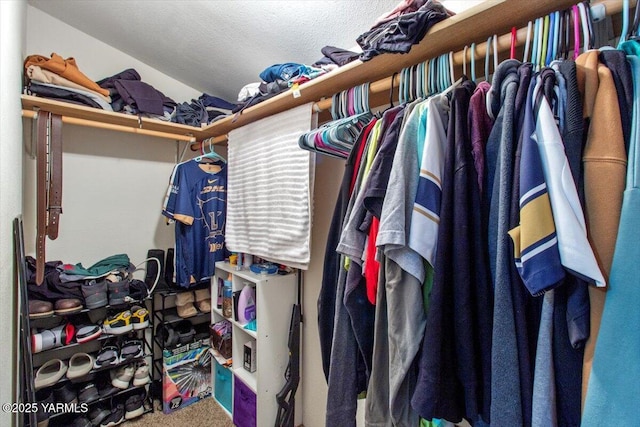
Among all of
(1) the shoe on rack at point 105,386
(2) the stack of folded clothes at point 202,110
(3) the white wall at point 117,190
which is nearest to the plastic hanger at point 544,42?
(3) the white wall at point 117,190

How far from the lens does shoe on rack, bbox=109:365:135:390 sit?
1719 millimetres

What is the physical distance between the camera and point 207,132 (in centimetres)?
195

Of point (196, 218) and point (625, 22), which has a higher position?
point (625, 22)

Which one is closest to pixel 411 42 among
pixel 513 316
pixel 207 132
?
pixel 513 316

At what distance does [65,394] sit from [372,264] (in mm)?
1993

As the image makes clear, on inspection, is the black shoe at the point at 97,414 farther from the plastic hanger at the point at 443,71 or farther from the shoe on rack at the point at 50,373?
the plastic hanger at the point at 443,71

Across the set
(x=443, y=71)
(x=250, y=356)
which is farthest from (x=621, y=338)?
(x=250, y=356)

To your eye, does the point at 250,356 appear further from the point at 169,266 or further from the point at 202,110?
the point at 202,110

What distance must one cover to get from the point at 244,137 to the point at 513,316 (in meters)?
1.49

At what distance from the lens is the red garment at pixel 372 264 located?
0.69m

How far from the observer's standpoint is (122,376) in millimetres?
1734

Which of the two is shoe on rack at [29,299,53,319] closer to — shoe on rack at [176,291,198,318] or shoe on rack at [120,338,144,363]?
shoe on rack at [120,338,144,363]

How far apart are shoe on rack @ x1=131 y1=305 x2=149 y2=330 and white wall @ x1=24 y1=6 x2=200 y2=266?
0.44m

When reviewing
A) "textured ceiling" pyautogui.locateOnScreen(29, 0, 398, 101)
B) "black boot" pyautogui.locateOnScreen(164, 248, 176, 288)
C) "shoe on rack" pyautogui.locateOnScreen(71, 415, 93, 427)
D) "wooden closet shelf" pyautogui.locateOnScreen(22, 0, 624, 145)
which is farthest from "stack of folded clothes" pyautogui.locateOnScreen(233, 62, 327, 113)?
"shoe on rack" pyautogui.locateOnScreen(71, 415, 93, 427)
